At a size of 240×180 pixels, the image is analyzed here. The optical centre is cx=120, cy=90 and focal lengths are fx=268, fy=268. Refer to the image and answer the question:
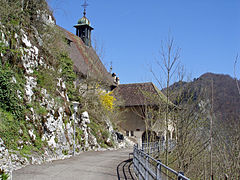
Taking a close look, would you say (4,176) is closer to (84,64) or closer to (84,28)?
(84,64)

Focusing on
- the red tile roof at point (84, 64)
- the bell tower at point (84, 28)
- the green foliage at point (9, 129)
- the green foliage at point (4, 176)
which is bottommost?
the green foliage at point (4, 176)

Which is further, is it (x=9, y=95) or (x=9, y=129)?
(x=9, y=95)

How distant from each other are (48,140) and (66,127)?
9.73ft

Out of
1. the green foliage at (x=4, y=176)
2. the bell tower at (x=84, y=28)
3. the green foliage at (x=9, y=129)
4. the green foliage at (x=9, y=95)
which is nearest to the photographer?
the green foliage at (x=4, y=176)

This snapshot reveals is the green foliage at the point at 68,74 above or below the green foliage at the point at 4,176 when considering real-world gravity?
above

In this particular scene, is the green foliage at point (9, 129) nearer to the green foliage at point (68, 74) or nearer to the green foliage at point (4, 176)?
the green foliage at point (4, 176)

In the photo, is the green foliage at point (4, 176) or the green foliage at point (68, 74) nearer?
the green foliage at point (4, 176)

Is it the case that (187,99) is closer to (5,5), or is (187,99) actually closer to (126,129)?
(5,5)

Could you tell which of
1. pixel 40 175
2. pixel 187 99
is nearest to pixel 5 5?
pixel 40 175

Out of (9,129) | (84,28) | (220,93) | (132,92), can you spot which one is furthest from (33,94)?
(84,28)

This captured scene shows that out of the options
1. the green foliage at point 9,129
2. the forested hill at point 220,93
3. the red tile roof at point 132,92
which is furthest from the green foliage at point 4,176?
the red tile roof at point 132,92

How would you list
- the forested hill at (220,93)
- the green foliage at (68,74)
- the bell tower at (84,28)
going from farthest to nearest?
the bell tower at (84,28) → the green foliage at (68,74) → the forested hill at (220,93)

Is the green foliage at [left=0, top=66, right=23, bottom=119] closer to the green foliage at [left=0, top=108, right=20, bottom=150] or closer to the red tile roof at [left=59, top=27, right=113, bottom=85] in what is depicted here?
the green foliage at [left=0, top=108, right=20, bottom=150]

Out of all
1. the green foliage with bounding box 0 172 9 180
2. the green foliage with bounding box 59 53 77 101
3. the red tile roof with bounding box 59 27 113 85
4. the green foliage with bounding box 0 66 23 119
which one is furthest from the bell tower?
the green foliage with bounding box 0 172 9 180
